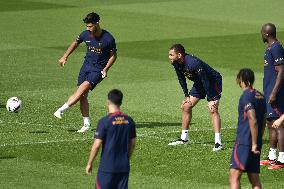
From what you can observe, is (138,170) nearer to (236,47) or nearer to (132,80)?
(132,80)

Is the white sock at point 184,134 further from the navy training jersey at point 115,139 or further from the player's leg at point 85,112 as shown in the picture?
the navy training jersey at point 115,139

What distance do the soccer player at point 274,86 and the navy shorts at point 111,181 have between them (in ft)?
19.4

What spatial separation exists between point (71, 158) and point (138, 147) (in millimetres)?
1772

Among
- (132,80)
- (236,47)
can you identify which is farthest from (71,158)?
(236,47)

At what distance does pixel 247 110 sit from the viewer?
1891 cm

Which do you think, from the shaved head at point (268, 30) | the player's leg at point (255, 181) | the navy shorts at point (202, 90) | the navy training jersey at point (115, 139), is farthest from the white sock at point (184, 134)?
the navy training jersey at point (115, 139)

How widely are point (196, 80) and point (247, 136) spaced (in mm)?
5801

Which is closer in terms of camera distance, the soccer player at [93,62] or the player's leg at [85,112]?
the soccer player at [93,62]

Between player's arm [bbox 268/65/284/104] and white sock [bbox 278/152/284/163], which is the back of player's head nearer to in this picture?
player's arm [bbox 268/65/284/104]

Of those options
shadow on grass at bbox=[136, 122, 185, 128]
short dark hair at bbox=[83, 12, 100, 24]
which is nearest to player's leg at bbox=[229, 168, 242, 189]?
short dark hair at bbox=[83, 12, 100, 24]

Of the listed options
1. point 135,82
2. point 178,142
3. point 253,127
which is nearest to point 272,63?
point 178,142

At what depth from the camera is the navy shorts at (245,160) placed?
747 inches

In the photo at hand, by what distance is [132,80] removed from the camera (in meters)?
34.0

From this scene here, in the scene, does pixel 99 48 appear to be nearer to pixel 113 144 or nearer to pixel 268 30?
pixel 268 30
